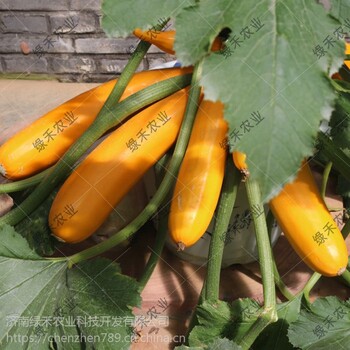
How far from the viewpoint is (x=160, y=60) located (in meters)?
2.04

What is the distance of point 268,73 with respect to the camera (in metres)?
0.58

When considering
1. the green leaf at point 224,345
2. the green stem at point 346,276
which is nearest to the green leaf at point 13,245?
the green leaf at point 224,345

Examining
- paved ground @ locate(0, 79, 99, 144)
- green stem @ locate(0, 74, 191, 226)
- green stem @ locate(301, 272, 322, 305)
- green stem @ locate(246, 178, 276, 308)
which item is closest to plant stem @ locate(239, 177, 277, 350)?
green stem @ locate(246, 178, 276, 308)

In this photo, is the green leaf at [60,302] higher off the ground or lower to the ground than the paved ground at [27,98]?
higher

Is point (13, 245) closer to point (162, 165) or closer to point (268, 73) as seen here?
point (162, 165)

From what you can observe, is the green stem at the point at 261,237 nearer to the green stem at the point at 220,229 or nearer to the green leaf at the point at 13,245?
the green stem at the point at 220,229

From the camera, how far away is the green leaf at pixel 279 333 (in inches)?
36.0

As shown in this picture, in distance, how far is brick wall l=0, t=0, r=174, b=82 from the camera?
1.98m

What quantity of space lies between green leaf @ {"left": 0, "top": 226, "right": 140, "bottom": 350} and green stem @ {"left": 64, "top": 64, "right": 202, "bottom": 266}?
0.02 metres

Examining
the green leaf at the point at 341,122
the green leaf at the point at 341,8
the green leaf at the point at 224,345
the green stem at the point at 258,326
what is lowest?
the green leaf at the point at 224,345

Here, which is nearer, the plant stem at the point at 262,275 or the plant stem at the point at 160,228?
the plant stem at the point at 262,275

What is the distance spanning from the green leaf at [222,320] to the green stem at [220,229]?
1.0 inches

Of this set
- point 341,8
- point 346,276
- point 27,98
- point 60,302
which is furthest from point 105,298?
point 27,98

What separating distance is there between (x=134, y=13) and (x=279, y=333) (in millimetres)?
551
